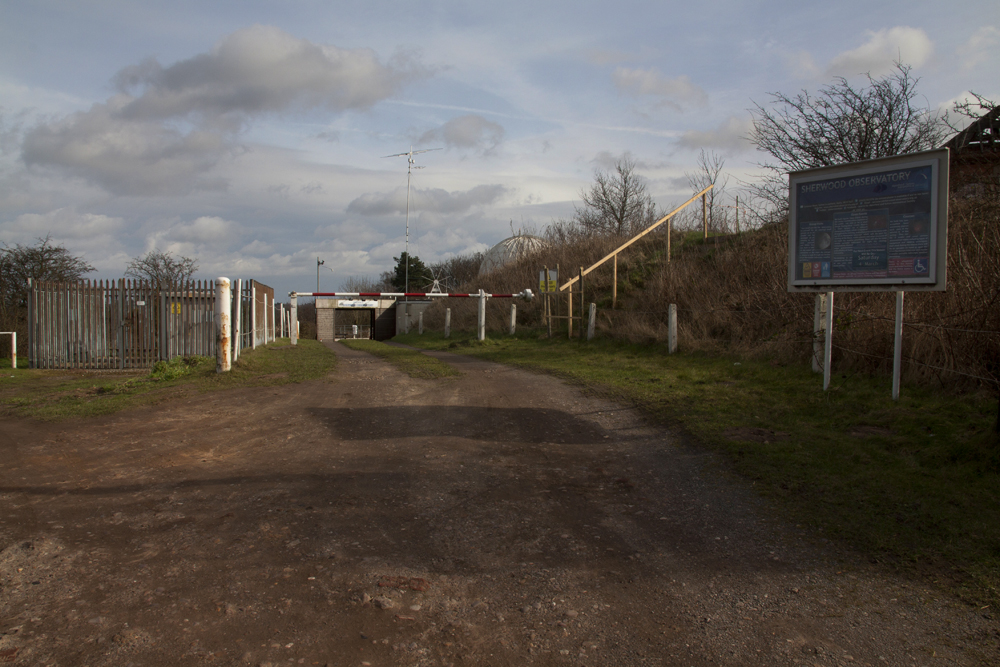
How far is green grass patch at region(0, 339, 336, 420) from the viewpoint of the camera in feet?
28.1

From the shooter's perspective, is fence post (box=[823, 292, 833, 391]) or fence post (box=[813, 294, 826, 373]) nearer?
fence post (box=[823, 292, 833, 391])

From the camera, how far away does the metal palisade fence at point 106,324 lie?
14758 mm

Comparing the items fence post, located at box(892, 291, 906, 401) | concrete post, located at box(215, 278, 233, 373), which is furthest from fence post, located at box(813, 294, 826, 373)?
concrete post, located at box(215, 278, 233, 373)

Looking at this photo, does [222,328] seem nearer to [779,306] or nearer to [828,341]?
[828,341]

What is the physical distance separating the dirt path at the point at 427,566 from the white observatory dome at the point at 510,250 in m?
26.7

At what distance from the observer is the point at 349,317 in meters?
77.4

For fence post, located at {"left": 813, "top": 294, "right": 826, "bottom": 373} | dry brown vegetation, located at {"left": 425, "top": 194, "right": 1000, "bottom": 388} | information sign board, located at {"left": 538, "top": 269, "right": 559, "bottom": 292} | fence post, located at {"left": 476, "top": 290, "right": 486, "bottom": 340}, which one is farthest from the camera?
fence post, located at {"left": 476, "top": 290, "right": 486, "bottom": 340}

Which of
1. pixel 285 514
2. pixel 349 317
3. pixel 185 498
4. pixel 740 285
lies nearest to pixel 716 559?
pixel 285 514

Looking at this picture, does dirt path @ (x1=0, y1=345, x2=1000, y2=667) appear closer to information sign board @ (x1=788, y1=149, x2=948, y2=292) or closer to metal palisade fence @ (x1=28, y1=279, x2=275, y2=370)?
information sign board @ (x1=788, y1=149, x2=948, y2=292)

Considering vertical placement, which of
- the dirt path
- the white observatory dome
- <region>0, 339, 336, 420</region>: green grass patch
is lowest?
the dirt path

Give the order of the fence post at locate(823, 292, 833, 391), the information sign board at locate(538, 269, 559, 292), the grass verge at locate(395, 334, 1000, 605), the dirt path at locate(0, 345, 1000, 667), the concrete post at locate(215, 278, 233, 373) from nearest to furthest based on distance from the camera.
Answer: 1. the dirt path at locate(0, 345, 1000, 667)
2. the grass verge at locate(395, 334, 1000, 605)
3. the fence post at locate(823, 292, 833, 391)
4. the concrete post at locate(215, 278, 233, 373)
5. the information sign board at locate(538, 269, 559, 292)

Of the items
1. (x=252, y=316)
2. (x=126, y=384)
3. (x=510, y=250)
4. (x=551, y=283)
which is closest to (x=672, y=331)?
(x=551, y=283)

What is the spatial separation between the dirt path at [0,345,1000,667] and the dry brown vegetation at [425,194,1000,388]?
4193 mm

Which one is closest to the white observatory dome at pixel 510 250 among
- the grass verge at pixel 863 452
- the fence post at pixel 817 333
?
the fence post at pixel 817 333
